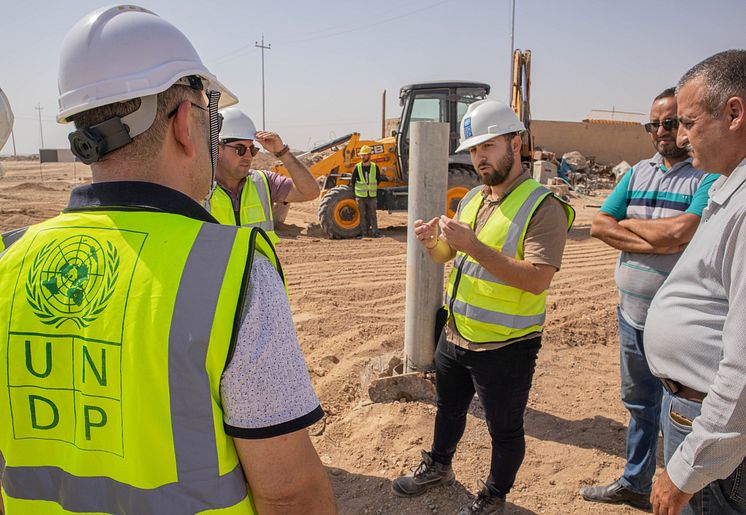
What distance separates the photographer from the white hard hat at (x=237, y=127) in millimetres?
3646

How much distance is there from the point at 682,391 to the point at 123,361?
1722mm

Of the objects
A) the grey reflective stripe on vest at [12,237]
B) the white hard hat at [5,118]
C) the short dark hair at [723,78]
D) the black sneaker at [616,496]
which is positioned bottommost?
the black sneaker at [616,496]

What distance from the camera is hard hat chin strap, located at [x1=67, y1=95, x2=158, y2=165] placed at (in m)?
1.15

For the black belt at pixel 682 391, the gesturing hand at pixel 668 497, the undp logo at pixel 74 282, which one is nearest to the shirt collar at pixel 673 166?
the black belt at pixel 682 391

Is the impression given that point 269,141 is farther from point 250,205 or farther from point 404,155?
point 404,155

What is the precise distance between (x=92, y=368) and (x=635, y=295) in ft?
8.83

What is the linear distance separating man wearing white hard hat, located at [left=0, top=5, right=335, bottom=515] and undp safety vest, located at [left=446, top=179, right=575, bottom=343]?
166 centimetres

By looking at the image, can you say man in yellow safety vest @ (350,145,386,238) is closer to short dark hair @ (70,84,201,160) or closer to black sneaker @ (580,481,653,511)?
black sneaker @ (580,481,653,511)

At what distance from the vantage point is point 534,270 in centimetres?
258

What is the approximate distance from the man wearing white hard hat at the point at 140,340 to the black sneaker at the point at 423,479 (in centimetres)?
210

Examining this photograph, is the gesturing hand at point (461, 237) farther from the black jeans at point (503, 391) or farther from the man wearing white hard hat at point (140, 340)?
the man wearing white hard hat at point (140, 340)

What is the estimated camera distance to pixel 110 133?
1.15 meters

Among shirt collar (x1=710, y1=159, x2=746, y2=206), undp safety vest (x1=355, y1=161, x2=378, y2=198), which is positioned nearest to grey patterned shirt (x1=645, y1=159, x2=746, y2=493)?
shirt collar (x1=710, y1=159, x2=746, y2=206)

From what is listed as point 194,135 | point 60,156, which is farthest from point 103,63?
point 60,156
